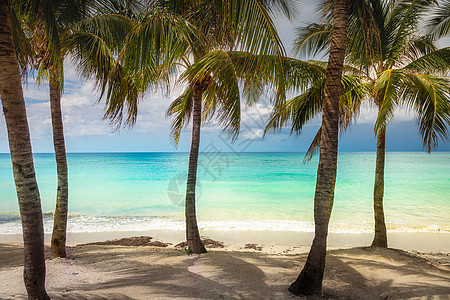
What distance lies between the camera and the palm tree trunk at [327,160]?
4473 mm

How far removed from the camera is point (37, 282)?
11.2 feet

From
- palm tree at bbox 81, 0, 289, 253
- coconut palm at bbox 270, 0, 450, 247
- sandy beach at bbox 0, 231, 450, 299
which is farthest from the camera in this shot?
coconut palm at bbox 270, 0, 450, 247

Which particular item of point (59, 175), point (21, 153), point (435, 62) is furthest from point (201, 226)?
point (21, 153)

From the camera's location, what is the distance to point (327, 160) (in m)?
4.48

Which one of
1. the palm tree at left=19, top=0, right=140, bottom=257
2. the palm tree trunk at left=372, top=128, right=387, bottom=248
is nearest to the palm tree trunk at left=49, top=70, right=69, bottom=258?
the palm tree at left=19, top=0, right=140, bottom=257

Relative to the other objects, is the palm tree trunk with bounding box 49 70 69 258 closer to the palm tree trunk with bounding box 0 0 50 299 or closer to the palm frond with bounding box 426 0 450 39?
the palm tree trunk with bounding box 0 0 50 299

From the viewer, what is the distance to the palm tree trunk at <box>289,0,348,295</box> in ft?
14.7

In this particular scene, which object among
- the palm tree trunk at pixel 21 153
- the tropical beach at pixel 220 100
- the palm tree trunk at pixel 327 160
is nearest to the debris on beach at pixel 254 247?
the tropical beach at pixel 220 100

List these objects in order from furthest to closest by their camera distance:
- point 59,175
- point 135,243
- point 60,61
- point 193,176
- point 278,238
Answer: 1. point 278,238
2. point 135,243
3. point 193,176
4. point 59,175
5. point 60,61

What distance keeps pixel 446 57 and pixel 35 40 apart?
857cm

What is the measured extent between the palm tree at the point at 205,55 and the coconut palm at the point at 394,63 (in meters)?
2.13

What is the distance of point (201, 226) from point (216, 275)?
24.2ft

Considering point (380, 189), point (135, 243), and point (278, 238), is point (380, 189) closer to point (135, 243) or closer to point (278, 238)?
point (278, 238)

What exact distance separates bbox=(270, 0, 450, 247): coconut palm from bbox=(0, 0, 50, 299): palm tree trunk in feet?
16.7
